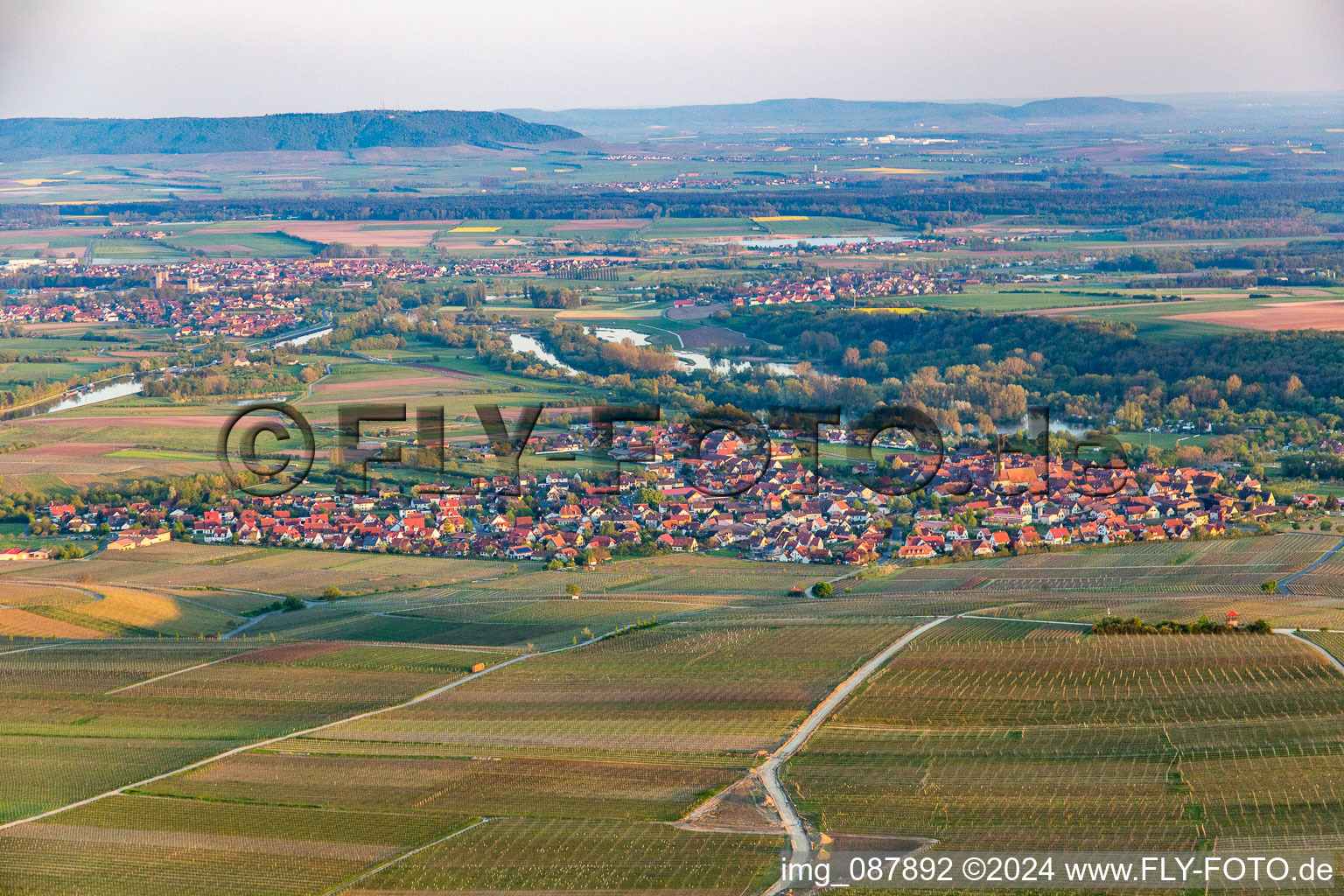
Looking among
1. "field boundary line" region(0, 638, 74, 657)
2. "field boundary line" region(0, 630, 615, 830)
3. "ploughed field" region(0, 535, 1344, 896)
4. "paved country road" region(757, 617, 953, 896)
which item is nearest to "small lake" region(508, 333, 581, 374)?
"ploughed field" region(0, 535, 1344, 896)

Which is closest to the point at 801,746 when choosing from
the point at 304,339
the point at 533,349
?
the point at 533,349

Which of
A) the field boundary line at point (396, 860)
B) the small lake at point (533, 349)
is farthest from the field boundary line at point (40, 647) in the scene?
the small lake at point (533, 349)

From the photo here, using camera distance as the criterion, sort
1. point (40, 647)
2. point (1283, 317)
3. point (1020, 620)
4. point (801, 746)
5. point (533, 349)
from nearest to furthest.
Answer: point (801, 746), point (1020, 620), point (40, 647), point (1283, 317), point (533, 349)

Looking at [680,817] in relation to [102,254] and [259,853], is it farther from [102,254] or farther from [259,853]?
[102,254]

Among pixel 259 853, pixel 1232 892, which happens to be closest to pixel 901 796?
pixel 1232 892

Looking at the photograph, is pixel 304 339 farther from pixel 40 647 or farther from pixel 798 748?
pixel 798 748
